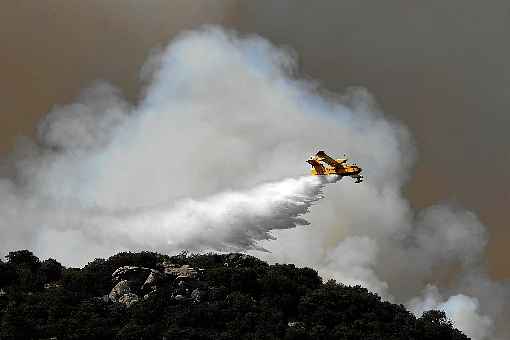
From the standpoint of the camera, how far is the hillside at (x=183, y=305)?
9712 cm

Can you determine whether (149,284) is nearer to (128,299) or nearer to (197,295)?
(128,299)

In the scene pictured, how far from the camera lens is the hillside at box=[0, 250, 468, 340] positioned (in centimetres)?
9712

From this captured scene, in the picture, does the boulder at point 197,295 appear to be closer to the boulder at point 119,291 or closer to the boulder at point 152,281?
the boulder at point 152,281

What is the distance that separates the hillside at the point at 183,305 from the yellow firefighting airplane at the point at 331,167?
1740 centimetres

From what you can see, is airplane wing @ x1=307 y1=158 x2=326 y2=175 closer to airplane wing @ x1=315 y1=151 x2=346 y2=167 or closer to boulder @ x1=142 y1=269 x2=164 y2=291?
airplane wing @ x1=315 y1=151 x2=346 y2=167

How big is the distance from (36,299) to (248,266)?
115ft

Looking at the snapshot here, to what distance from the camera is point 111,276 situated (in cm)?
11275

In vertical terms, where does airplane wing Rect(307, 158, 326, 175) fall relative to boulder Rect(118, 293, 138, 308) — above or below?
above

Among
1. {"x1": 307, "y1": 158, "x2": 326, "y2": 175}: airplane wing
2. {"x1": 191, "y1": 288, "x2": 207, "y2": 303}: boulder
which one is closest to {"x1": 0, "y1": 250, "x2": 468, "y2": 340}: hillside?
{"x1": 191, "y1": 288, "x2": 207, "y2": 303}: boulder

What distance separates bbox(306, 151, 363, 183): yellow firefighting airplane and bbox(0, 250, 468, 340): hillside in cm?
1740

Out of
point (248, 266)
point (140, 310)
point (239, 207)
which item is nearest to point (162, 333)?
point (140, 310)

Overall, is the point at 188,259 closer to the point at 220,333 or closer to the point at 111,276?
the point at 111,276

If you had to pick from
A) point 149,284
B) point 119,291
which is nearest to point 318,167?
point 149,284

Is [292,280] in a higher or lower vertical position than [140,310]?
higher
